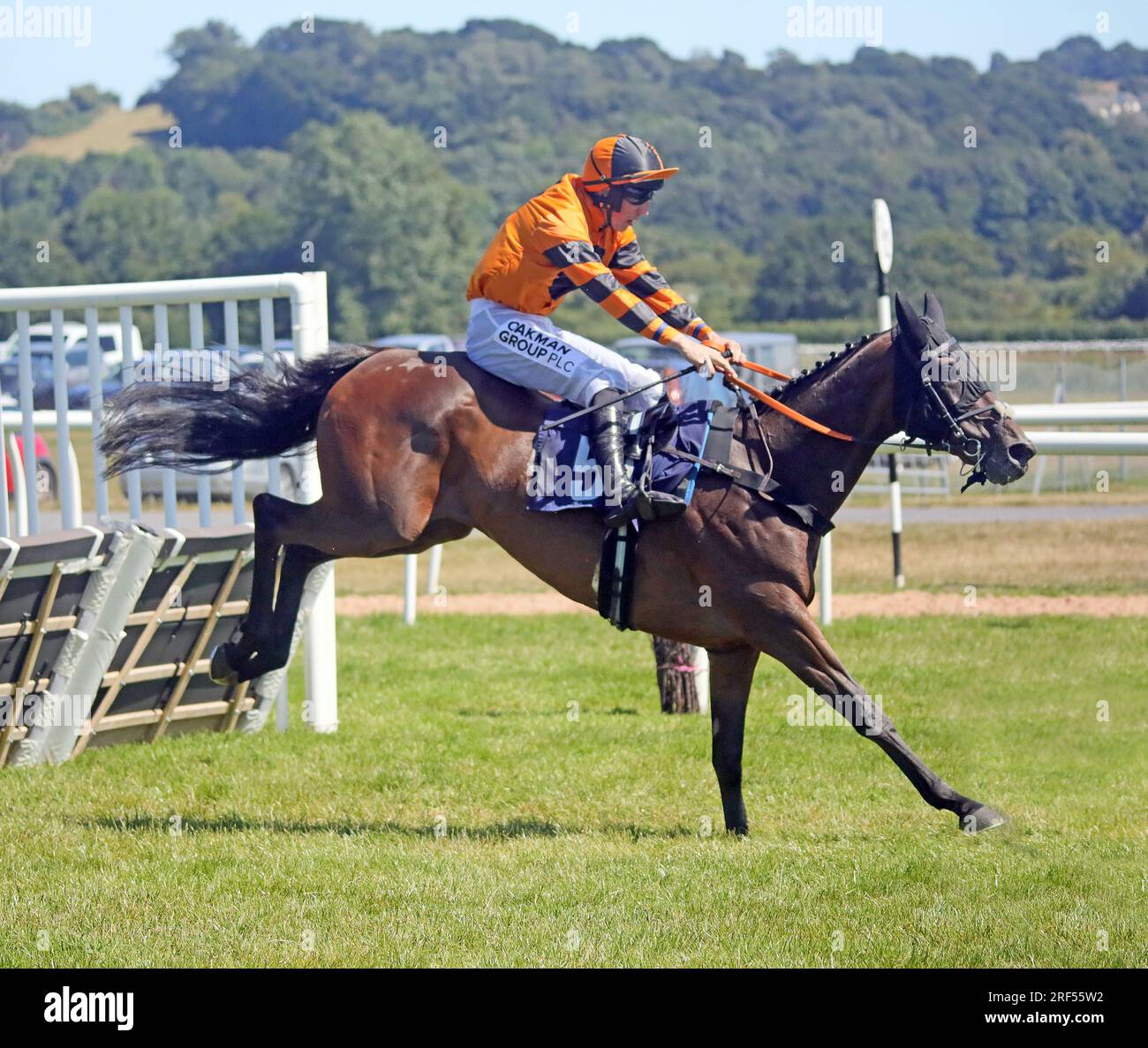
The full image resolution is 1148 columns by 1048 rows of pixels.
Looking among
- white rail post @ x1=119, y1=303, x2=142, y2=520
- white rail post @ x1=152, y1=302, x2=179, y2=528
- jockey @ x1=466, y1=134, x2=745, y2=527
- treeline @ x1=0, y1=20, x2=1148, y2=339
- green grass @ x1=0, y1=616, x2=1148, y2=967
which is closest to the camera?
green grass @ x1=0, y1=616, x2=1148, y2=967

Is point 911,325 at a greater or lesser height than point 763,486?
greater

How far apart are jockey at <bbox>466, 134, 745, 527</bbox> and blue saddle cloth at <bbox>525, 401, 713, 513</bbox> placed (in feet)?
0.21

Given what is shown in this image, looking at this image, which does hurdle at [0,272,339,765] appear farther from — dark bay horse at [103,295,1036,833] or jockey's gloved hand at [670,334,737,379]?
jockey's gloved hand at [670,334,737,379]

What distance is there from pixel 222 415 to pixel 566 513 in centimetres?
171

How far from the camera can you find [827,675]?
597cm

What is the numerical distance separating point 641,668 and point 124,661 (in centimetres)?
348

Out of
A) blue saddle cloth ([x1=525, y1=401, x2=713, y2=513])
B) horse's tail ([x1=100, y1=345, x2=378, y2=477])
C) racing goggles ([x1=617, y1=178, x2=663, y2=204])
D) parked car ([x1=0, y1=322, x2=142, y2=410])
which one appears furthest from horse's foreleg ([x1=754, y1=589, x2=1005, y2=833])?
A: parked car ([x1=0, y1=322, x2=142, y2=410])

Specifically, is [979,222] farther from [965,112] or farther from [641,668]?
[641,668]

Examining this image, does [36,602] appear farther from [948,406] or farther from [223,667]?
[948,406]

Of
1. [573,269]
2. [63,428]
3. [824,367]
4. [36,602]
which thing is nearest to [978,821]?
[824,367]

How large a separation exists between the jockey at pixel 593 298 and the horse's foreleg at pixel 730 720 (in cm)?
74

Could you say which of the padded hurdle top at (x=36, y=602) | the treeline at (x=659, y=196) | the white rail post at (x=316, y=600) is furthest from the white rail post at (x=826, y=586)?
the padded hurdle top at (x=36, y=602)

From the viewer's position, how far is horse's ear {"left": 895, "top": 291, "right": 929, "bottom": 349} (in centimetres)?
593
